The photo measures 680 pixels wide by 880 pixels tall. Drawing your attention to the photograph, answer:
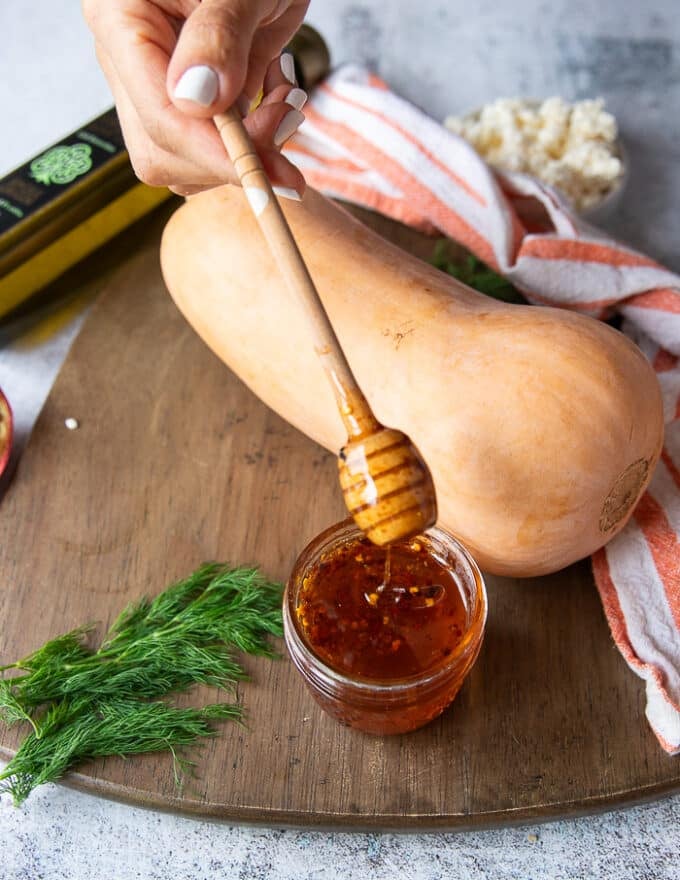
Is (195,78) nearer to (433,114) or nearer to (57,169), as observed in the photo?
(57,169)

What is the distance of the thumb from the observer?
4.07ft

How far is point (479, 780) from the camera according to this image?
1439 millimetres

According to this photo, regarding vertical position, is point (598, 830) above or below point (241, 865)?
below

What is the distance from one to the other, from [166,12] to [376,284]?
1.74 feet

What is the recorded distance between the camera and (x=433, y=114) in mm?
2684

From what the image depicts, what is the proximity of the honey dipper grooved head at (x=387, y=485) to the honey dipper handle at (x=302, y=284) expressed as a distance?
0.09ft

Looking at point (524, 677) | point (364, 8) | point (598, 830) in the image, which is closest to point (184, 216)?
point (524, 677)

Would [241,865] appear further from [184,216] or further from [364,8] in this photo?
[364,8]

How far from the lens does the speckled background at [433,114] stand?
1.48 metres

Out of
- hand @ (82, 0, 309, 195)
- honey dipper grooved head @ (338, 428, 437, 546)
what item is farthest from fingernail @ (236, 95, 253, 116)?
honey dipper grooved head @ (338, 428, 437, 546)

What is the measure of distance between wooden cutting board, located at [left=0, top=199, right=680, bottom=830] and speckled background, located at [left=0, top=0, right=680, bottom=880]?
0.30 ft

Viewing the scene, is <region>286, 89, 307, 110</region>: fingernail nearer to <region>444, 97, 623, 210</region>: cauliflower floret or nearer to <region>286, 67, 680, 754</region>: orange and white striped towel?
<region>286, 67, 680, 754</region>: orange and white striped towel

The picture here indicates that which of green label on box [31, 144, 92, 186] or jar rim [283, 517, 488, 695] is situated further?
green label on box [31, 144, 92, 186]

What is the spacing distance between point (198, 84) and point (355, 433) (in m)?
0.48
